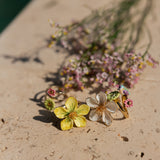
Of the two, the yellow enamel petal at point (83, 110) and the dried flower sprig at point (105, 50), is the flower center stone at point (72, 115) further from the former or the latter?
the dried flower sprig at point (105, 50)

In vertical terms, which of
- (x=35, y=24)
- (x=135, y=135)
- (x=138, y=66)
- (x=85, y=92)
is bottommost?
(x=135, y=135)

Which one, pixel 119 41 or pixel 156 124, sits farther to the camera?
pixel 119 41

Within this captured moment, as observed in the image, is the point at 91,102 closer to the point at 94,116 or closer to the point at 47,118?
the point at 94,116

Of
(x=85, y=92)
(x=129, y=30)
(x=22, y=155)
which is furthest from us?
(x=129, y=30)

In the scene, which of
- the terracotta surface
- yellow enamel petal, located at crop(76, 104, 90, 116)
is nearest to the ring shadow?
the terracotta surface

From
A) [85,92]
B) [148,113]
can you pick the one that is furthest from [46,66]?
[148,113]

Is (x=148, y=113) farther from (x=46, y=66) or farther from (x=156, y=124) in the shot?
(x=46, y=66)

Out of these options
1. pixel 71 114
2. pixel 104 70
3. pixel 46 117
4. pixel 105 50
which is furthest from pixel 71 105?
pixel 105 50

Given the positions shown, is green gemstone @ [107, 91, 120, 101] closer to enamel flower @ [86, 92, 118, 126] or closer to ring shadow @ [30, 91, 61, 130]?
enamel flower @ [86, 92, 118, 126]
